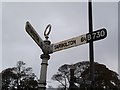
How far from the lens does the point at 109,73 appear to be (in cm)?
4638

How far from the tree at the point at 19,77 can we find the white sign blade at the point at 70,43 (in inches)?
1632

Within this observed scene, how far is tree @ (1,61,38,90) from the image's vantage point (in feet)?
154

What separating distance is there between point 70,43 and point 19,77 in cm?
4405

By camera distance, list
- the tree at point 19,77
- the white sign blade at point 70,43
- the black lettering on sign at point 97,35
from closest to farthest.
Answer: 1. the black lettering on sign at point 97,35
2. the white sign blade at point 70,43
3. the tree at point 19,77

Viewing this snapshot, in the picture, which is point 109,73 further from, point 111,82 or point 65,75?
point 65,75

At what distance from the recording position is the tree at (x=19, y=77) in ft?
154

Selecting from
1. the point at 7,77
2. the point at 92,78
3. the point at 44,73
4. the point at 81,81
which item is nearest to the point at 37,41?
the point at 44,73

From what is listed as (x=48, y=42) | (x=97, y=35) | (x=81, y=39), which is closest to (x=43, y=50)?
(x=48, y=42)

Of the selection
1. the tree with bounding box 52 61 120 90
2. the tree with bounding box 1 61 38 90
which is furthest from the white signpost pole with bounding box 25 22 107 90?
the tree with bounding box 1 61 38 90

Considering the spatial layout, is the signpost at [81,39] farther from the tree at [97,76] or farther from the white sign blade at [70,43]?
the tree at [97,76]

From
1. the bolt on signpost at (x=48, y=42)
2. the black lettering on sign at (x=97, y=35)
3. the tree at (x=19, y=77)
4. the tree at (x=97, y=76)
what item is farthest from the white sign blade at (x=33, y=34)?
the tree at (x=19, y=77)

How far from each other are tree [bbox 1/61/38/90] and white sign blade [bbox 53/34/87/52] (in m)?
41.5

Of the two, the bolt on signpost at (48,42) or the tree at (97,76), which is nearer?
the bolt on signpost at (48,42)

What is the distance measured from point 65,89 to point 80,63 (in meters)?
6.59
